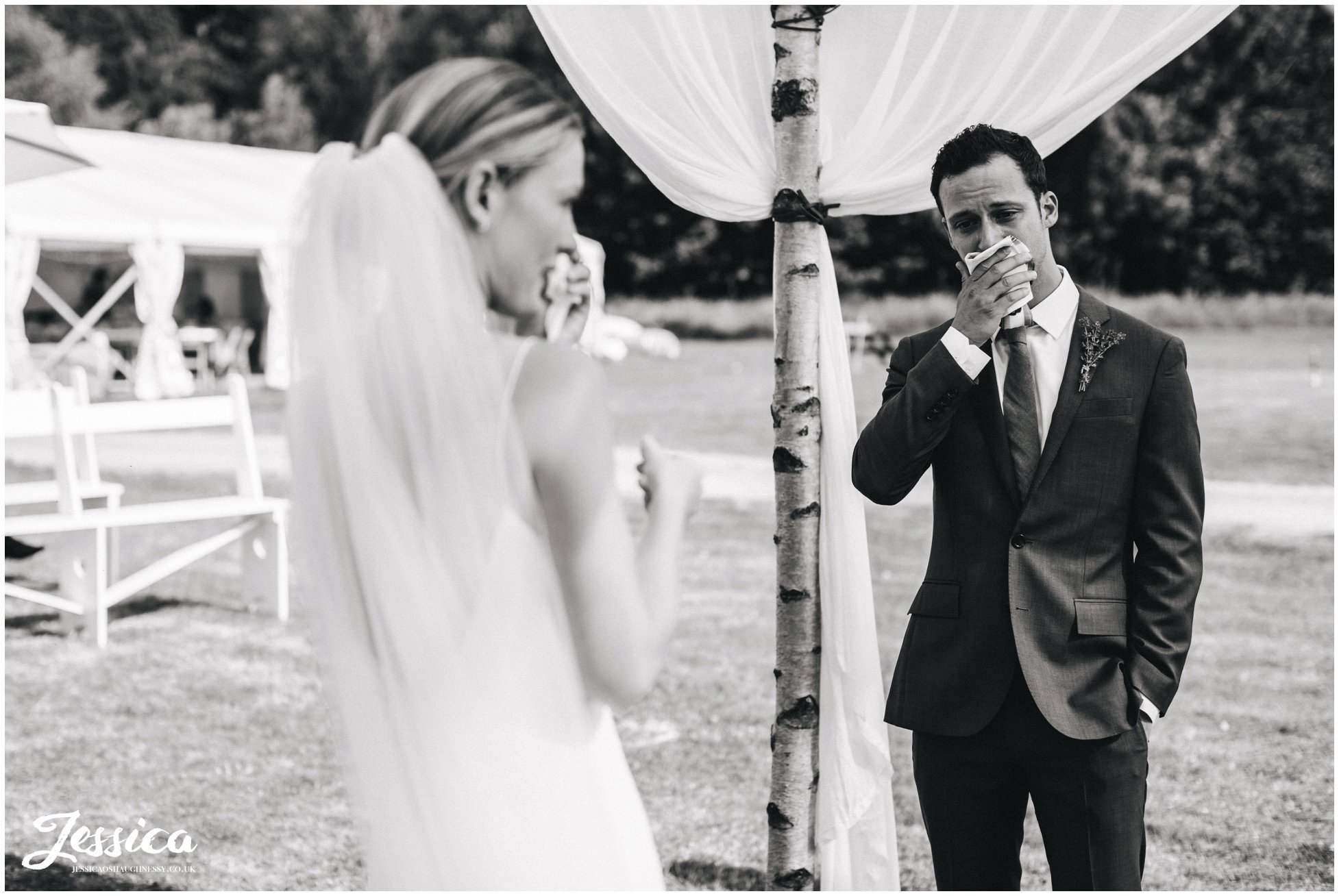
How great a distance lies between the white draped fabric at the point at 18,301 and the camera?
18172 mm

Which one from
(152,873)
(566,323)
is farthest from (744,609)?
(566,323)

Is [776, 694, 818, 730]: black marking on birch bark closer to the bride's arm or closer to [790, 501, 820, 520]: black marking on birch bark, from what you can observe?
[790, 501, 820, 520]: black marking on birch bark

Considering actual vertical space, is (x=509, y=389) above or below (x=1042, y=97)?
below

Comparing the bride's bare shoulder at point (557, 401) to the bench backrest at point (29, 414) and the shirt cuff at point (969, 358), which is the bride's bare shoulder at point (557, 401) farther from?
the bench backrest at point (29, 414)

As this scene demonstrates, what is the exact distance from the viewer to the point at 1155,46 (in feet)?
10.2

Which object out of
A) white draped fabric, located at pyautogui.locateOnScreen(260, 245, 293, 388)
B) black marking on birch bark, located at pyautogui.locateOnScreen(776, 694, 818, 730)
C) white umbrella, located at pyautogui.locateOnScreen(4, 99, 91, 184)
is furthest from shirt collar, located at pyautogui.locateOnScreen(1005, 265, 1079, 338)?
white draped fabric, located at pyautogui.locateOnScreen(260, 245, 293, 388)

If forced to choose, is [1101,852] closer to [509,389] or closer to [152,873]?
[509,389]

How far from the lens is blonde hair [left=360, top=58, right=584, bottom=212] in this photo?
1.71m

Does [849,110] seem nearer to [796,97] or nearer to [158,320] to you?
[796,97]

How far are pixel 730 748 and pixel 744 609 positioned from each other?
100 inches

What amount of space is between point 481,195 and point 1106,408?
142 centimetres

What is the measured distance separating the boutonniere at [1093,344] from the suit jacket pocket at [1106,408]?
36 millimetres

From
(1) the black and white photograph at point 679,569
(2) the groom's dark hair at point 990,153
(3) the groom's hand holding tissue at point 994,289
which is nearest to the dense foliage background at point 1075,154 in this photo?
(1) the black and white photograph at point 679,569

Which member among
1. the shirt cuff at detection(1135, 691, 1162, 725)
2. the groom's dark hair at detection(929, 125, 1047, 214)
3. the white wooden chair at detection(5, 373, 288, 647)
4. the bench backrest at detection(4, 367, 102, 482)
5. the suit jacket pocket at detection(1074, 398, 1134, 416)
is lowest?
the white wooden chair at detection(5, 373, 288, 647)
